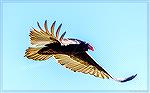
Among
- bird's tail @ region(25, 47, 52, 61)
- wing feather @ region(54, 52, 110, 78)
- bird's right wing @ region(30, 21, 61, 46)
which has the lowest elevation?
wing feather @ region(54, 52, 110, 78)

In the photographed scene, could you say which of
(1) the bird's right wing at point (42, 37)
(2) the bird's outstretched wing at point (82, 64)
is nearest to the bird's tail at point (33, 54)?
(1) the bird's right wing at point (42, 37)

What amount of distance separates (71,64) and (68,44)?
2563mm

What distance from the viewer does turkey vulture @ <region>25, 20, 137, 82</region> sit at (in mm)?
16344

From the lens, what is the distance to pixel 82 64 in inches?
754

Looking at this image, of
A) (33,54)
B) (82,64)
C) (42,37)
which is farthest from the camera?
(82,64)

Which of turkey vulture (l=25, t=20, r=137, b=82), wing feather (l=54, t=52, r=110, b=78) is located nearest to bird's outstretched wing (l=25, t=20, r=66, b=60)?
turkey vulture (l=25, t=20, r=137, b=82)

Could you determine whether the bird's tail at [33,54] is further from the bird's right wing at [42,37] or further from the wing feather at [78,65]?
the wing feather at [78,65]

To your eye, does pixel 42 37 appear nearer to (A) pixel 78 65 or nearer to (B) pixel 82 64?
(A) pixel 78 65

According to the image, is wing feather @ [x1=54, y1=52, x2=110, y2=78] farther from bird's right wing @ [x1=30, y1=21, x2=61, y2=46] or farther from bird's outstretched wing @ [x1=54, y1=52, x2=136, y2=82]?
bird's right wing @ [x1=30, y1=21, x2=61, y2=46]

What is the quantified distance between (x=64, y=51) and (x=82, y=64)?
106 inches

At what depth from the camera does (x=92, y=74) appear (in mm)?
18953

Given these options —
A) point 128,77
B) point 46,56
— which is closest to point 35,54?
point 46,56

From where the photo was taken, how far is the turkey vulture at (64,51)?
1634 centimetres

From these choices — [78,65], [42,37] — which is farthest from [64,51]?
[78,65]
